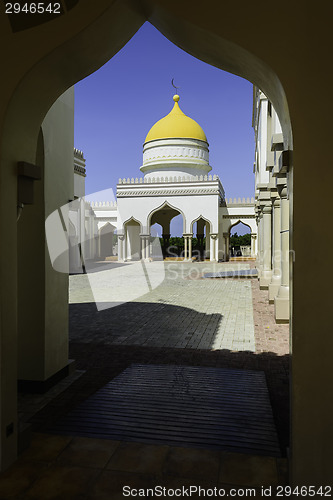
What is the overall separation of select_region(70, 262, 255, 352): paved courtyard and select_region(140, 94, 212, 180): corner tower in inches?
631

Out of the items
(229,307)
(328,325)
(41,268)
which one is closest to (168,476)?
(328,325)

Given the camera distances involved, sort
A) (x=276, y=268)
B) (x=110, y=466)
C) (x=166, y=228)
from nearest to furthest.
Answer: (x=110, y=466) → (x=276, y=268) → (x=166, y=228)

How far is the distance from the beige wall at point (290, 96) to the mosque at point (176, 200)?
21.6 m

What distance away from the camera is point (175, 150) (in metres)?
29.9

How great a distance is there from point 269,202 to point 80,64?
1058cm

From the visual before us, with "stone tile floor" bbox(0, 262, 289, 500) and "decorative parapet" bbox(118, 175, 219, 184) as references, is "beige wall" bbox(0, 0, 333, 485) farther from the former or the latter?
"decorative parapet" bbox(118, 175, 219, 184)

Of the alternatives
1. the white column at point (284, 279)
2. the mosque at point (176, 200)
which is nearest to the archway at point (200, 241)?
the mosque at point (176, 200)

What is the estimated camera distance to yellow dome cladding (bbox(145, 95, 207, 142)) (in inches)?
1188

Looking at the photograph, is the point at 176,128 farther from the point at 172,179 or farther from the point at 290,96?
the point at 290,96

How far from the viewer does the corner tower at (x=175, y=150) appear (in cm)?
2988

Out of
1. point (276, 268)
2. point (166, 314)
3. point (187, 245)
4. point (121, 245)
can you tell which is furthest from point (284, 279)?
point (121, 245)

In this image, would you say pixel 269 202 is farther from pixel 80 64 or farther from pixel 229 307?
pixel 80 64

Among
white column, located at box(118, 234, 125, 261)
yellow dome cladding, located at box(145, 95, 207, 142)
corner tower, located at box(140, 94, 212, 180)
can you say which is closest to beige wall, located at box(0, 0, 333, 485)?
white column, located at box(118, 234, 125, 261)

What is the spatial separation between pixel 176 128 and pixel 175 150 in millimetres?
1918
